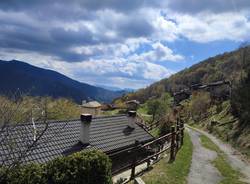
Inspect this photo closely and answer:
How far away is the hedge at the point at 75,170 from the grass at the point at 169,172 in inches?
88.7

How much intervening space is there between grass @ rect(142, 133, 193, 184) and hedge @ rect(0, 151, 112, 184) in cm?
225

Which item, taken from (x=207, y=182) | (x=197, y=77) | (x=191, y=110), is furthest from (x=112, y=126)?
(x=197, y=77)

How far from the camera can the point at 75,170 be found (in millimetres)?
9188

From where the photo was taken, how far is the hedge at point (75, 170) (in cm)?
868

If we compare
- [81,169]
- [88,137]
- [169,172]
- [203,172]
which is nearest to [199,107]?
[88,137]

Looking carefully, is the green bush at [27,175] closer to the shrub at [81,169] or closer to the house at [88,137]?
the shrub at [81,169]

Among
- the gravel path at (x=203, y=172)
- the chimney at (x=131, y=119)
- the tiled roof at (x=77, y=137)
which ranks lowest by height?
the gravel path at (x=203, y=172)

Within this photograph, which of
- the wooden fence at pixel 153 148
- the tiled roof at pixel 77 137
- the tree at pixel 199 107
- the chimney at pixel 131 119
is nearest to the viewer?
the wooden fence at pixel 153 148

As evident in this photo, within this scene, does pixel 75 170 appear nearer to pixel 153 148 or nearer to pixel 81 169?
pixel 81 169

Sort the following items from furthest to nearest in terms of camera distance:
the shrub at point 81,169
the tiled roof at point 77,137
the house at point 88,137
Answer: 1. the house at point 88,137
2. the tiled roof at point 77,137
3. the shrub at point 81,169

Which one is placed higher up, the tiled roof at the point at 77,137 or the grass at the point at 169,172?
the tiled roof at the point at 77,137

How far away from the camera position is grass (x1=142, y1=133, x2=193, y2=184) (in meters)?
11.2

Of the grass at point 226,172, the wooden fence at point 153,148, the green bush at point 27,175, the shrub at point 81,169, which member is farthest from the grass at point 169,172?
the green bush at point 27,175

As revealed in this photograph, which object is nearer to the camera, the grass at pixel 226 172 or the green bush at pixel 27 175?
the green bush at pixel 27 175
